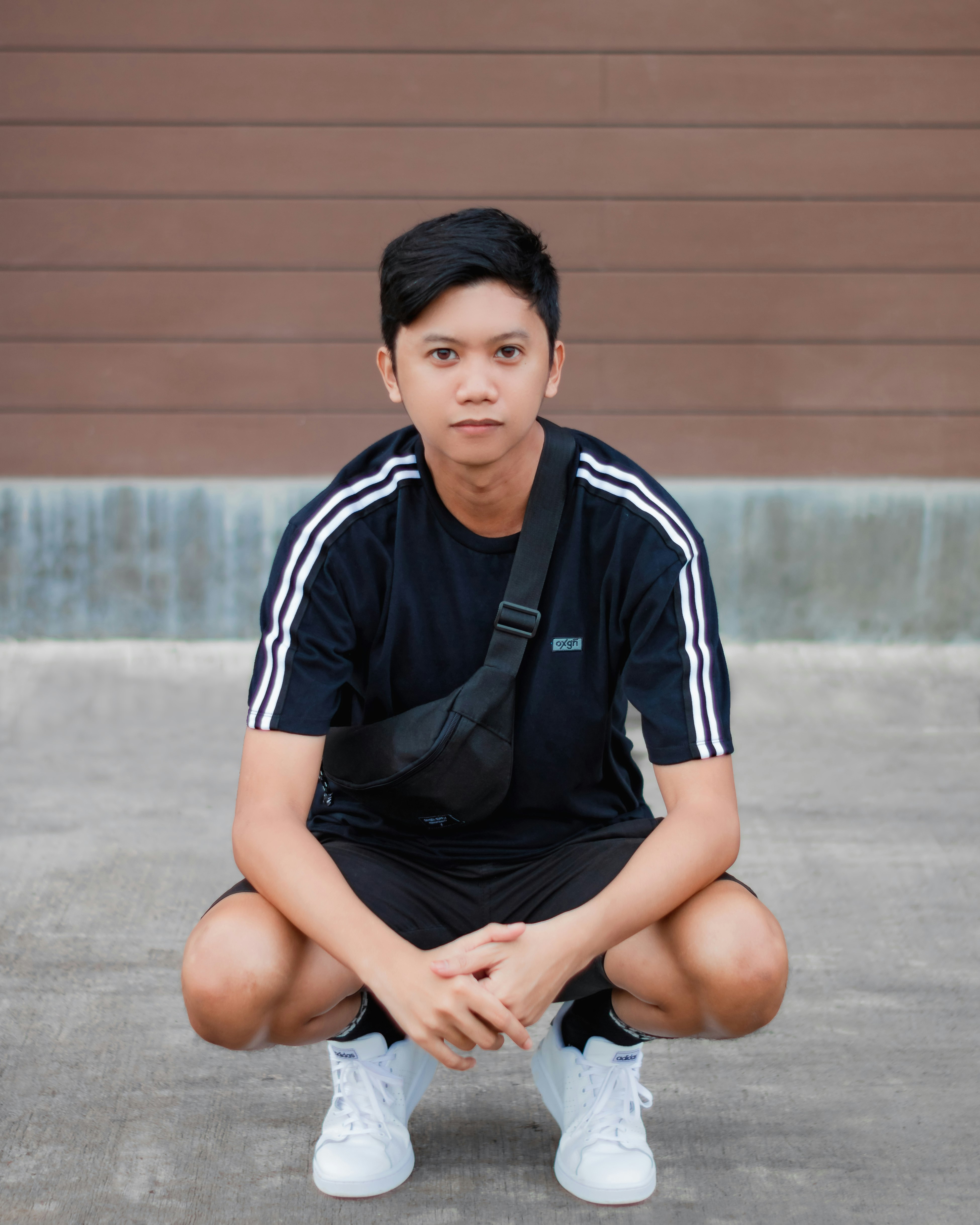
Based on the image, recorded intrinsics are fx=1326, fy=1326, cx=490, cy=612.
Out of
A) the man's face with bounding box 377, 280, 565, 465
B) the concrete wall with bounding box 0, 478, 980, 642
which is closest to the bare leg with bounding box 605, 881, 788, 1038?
the man's face with bounding box 377, 280, 565, 465

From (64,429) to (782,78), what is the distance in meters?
2.82

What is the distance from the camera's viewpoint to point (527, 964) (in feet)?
5.67

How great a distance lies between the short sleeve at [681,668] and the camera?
1.92m

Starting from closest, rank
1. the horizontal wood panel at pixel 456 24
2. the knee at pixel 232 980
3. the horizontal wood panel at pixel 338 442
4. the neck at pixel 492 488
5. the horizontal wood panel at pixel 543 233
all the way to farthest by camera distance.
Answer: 1. the knee at pixel 232 980
2. the neck at pixel 492 488
3. the horizontal wood panel at pixel 456 24
4. the horizontal wood panel at pixel 543 233
5. the horizontal wood panel at pixel 338 442

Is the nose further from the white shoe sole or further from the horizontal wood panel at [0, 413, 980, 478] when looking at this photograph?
the horizontal wood panel at [0, 413, 980, 478]

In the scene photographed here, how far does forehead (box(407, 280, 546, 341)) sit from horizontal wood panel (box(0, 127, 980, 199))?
2.87 meters

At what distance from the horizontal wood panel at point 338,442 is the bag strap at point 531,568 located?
280cm

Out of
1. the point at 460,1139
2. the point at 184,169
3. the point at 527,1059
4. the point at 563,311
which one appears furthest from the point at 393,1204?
the point at 184,169

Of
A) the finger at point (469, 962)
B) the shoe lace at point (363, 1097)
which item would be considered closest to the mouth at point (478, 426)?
the finger at point (469, 962)

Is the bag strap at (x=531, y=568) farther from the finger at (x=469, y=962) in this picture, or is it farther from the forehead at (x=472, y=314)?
the finger at (x=469, y=962)

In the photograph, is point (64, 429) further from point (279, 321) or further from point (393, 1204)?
point (393, 1204)

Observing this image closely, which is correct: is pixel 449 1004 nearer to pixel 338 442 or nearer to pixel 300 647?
pixel 300 647

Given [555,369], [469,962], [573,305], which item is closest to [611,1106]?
[469,962]

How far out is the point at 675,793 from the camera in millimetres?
1939
